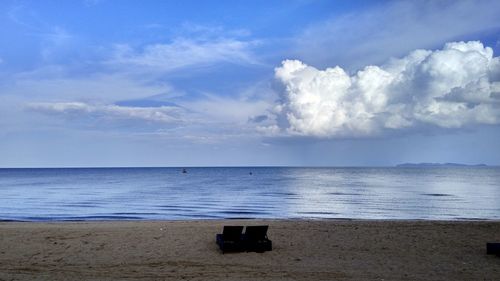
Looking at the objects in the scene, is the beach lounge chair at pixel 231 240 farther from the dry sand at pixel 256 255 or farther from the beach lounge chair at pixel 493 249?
the beach lounge chair at pixel 493 249

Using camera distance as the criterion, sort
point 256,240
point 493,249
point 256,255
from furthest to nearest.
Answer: point 256,240
point 493,249
point 256,255

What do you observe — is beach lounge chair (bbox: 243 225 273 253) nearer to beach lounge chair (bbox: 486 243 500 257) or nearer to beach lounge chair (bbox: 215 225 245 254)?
beach lounge chair (bbox: 215 225 245 254)

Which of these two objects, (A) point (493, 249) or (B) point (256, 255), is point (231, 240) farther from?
(A) point (493, 249)

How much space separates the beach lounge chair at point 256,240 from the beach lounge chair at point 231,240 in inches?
7.1

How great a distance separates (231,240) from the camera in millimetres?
13820

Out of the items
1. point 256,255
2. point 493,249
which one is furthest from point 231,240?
point 493,249

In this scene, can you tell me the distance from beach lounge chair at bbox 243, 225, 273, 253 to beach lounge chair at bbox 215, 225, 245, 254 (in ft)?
0.59

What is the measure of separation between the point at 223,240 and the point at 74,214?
21.3 metres

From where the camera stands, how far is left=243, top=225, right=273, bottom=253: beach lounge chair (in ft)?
A: 44.8

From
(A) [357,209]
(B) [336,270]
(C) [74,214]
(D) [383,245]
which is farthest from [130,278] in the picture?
(A) [357,209]

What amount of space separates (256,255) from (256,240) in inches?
22.5

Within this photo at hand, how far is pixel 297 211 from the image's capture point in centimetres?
3328

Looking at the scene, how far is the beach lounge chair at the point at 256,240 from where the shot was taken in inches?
538

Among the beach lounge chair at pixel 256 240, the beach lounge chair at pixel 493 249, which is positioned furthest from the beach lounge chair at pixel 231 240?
the beach lounge chair at pixel 493 249
